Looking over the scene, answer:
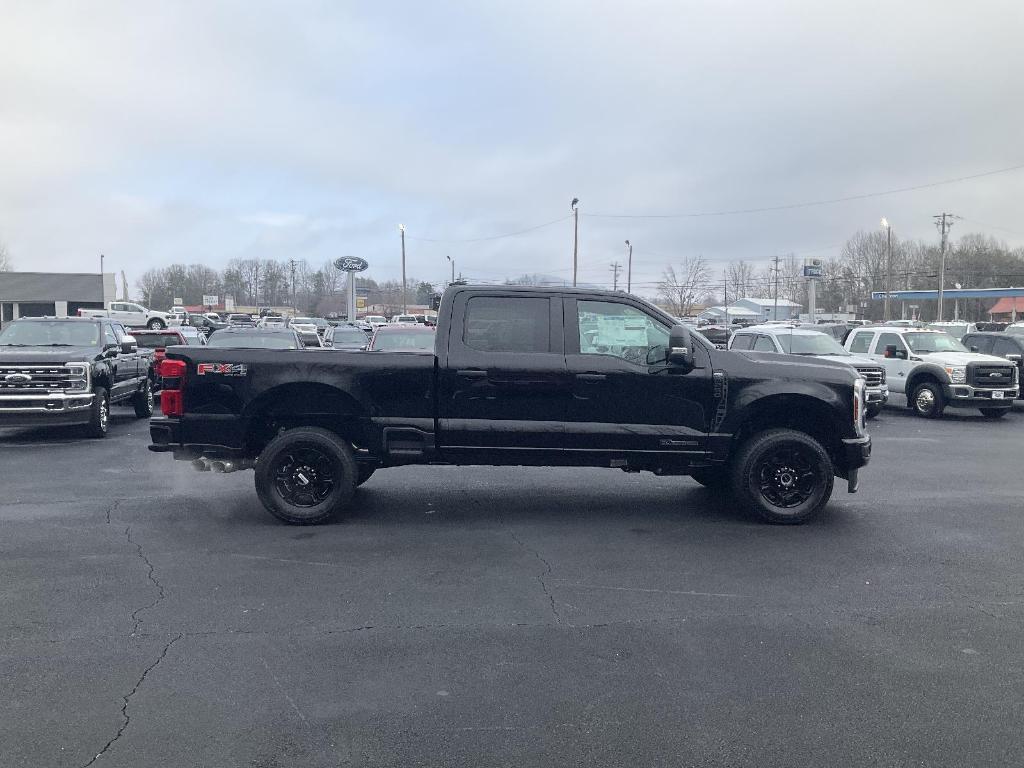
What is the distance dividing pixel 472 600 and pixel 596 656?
3.94ft

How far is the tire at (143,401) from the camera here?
1662cm

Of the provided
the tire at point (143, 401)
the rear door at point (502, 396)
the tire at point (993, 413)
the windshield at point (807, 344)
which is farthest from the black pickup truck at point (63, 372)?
the tire at point (993, 413)

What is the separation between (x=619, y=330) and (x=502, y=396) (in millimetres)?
1246

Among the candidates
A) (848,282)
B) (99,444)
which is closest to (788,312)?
(848,282)

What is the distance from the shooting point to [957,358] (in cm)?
1783

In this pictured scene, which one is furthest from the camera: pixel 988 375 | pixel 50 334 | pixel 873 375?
pixel 988 375

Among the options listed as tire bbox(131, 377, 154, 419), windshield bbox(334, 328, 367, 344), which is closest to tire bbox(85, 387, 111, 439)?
tire bbox(131, 377, 154, 419)

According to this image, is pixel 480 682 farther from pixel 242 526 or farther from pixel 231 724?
pixel 242 526

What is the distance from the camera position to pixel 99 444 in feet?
42.4

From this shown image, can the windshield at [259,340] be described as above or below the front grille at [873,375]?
above

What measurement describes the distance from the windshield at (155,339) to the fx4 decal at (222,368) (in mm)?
14851

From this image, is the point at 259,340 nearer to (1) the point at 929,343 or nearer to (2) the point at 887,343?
(2) the point at 887,343

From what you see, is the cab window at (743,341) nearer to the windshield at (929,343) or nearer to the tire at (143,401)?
the windshield at (929,343)

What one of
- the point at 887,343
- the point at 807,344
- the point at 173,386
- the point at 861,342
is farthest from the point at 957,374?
the point at 173,386
